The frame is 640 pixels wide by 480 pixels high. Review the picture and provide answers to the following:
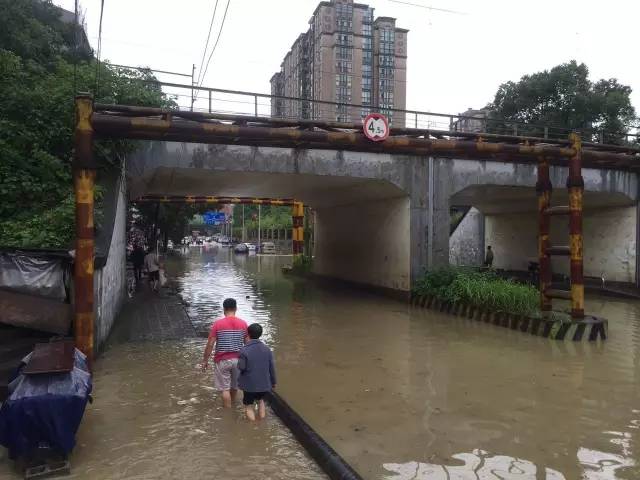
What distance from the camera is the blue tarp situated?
439cm

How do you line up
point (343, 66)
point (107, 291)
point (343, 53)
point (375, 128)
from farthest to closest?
point (343, 66) → point (343, 53) → point (107, 291) → point (375, 128)

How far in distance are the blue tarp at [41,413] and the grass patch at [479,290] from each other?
1006 cm

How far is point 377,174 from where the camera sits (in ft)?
50.8

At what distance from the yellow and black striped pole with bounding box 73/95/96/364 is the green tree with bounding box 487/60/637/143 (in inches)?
980

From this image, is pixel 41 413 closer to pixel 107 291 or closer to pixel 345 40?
pixel 107 291

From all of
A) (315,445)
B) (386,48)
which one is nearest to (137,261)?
(315,445)

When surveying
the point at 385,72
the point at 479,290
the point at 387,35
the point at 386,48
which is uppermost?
the point at 387,35

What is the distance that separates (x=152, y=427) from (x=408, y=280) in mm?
11316

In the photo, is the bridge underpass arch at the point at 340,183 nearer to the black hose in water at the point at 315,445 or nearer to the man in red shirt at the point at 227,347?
the man in red shirt at the point at 227,347

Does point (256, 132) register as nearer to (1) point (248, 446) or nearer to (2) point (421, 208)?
(1) point (248, 446)

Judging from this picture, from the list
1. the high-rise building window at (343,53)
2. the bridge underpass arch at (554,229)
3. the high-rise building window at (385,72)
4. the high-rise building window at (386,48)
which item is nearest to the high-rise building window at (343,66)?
the high-rise building window at (343,53)

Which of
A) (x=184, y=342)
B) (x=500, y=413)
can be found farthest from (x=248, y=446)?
(x=184, y=342)

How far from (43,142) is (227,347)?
25.9 ft

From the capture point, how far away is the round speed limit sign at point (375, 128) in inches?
378
